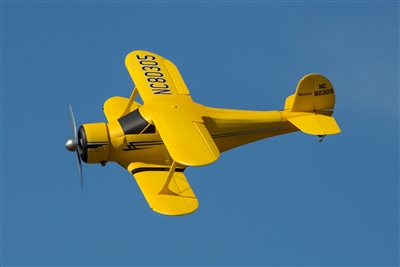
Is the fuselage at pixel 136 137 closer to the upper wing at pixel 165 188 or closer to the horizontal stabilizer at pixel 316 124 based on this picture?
the upper wing at pixel 165 188

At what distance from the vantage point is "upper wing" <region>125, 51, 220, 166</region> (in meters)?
20.0

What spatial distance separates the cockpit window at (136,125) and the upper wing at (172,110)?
13 centimetres

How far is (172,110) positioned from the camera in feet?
71.5

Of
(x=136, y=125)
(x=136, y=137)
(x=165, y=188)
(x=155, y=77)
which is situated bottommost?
(x=165, y=188)

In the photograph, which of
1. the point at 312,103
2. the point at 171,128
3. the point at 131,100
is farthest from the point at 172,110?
the point at 312,103

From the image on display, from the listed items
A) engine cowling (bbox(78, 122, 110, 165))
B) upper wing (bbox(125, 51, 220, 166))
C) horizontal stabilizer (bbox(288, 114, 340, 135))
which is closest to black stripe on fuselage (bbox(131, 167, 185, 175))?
engine cowling (bbox(78, 122, 110, 165))

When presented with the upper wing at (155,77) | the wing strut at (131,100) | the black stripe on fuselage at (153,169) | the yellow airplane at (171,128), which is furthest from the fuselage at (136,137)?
the wing strut at (131,100)

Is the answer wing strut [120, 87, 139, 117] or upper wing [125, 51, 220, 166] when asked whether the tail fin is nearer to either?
upper wing [125, 51, 220, 166]

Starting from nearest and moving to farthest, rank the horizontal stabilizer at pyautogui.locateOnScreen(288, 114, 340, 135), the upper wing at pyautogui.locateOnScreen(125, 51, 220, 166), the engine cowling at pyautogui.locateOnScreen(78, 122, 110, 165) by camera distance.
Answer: the upper wing at pyautogui.locateOnScreen(125, 51, 220, 166) → the engine cowling at pyautogui.locateOnScreen(78, 122, 110, 165) → the horizontal stabilizer at pyautogui.locateOnScreen(288, 114, 340, 135)

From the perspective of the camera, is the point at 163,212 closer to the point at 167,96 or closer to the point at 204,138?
the point at 204,138

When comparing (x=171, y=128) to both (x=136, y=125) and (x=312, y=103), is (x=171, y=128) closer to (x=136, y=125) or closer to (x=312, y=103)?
(x=136, y=125)

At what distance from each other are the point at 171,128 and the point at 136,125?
1.23 metres

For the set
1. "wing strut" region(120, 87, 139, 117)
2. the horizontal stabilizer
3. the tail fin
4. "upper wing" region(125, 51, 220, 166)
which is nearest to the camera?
"upper wing" region(125, 51, 220, 166)

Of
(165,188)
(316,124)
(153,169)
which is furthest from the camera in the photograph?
(316,124)
